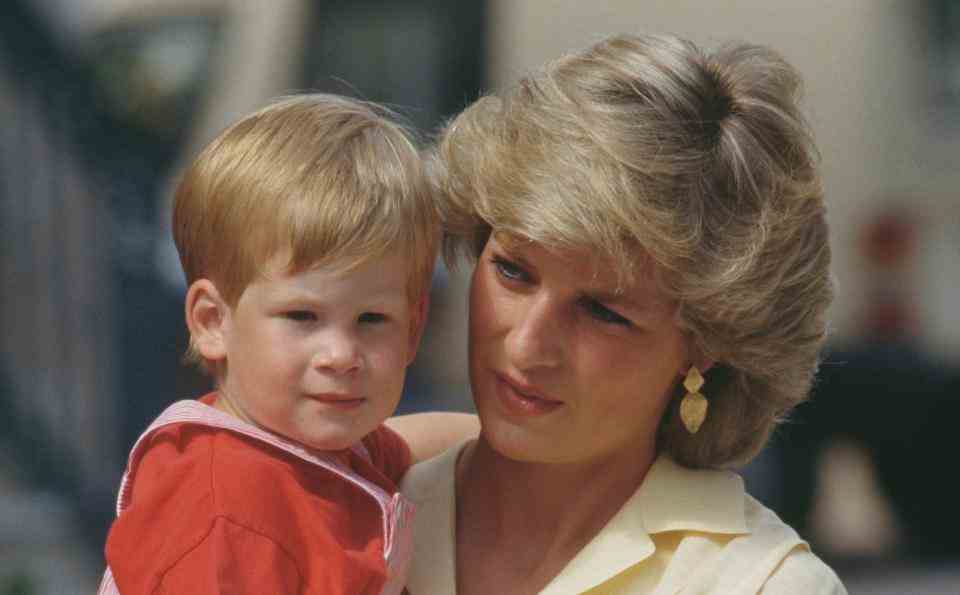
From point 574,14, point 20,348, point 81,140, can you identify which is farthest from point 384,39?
point 20,348

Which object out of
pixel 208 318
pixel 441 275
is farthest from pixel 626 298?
pixel 441 275

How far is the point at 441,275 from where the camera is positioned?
19.3 feet

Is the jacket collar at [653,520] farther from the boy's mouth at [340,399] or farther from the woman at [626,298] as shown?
the boy's mouth at [340,399]

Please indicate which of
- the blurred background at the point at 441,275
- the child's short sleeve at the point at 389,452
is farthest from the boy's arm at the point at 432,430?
the blurred background at the point at 441,275

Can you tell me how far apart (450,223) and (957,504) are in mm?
4871

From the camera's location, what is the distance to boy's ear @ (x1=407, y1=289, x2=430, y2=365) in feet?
6.83

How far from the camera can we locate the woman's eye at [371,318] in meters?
1.98

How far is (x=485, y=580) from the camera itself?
2238mm

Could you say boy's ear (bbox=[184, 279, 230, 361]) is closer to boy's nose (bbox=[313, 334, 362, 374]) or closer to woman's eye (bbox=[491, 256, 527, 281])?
boy's nose (bbox=[313, 334, 362, 374])

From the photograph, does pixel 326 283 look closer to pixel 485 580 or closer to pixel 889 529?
pixel 485 580

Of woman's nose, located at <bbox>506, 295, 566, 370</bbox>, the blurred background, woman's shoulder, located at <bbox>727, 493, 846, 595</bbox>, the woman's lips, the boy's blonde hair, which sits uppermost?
the boy's blonde hair

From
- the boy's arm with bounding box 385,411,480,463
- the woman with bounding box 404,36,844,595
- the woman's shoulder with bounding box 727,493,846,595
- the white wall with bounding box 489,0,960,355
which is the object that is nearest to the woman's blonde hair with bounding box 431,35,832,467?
the woman with bounding box 404,36,844,595

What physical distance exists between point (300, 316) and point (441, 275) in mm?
3938

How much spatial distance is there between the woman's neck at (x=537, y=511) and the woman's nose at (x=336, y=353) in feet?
1.44
